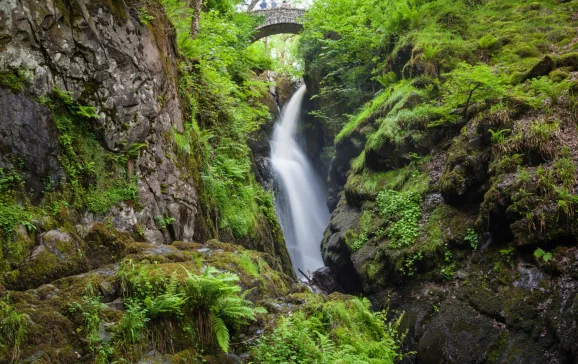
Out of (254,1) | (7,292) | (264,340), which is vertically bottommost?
(264,340)

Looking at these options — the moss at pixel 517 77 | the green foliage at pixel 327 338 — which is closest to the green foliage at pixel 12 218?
the green foliage at pixel 327 338

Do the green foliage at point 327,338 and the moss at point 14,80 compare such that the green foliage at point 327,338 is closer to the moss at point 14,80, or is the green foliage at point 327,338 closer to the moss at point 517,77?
the moss at point 14,80

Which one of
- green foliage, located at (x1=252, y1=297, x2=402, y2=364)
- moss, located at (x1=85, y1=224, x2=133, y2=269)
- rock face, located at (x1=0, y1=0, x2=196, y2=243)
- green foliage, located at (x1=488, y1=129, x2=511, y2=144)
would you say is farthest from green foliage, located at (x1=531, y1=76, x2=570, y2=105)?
moss, located at (x1=85, y1=224, x2=133, y2=269)

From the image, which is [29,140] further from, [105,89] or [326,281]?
[326,281]

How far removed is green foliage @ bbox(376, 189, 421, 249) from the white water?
4.84 metres

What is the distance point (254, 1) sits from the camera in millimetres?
25156

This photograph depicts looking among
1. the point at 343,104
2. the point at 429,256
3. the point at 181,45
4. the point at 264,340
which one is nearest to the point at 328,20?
the point at 343,104

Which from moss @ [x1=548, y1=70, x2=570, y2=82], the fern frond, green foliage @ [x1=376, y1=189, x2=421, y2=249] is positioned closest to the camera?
the fern frond

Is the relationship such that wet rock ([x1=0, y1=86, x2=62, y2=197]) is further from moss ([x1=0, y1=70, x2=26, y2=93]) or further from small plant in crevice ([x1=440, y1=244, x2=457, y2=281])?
small plant in crevice ([x1=440, y1=244, x2=457, y2=281])

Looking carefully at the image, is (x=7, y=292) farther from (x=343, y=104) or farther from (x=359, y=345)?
(x=343, y=104)

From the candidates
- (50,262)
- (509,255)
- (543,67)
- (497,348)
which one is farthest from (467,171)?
(50,262)

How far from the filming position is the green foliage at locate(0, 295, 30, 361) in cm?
276

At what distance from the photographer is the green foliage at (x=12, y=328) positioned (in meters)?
2.76

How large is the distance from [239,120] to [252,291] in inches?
264
